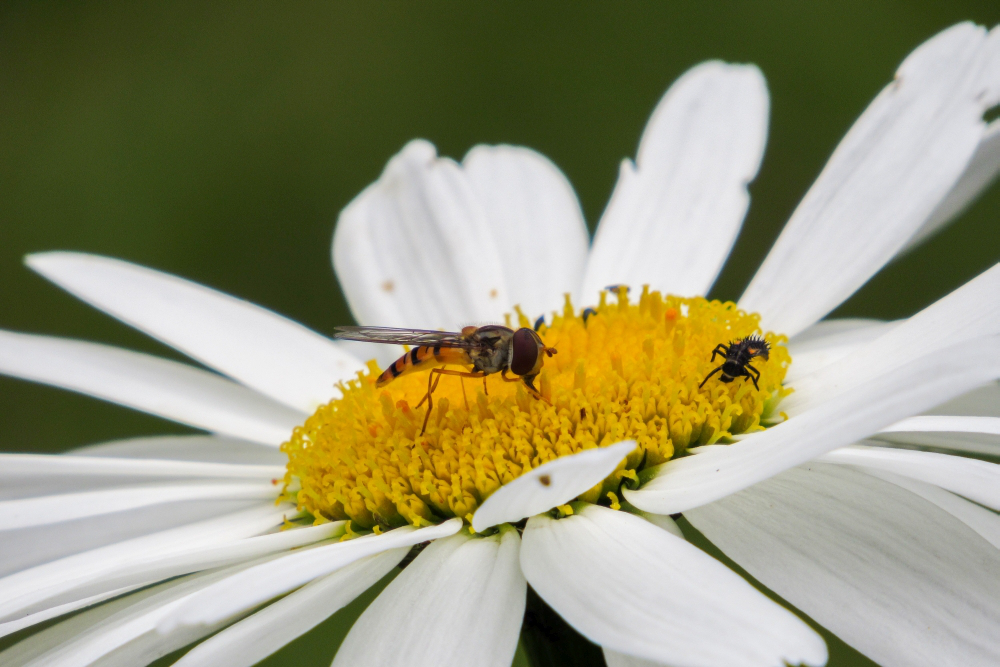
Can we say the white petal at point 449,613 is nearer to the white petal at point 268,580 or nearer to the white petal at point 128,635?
the white petal at point 268,580

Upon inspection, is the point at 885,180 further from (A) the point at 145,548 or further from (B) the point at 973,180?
(A) the point at 145,548

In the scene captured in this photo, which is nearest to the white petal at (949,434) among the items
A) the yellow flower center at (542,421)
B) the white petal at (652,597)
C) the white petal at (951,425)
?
the white petal at (951,425)

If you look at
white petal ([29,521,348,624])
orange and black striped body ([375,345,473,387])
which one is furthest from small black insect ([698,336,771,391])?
white petal ([29,521,348,624])

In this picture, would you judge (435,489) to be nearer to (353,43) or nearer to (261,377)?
(261,377)

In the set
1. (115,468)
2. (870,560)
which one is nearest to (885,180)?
(870,560)

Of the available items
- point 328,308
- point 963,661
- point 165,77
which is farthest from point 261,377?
point 165,77

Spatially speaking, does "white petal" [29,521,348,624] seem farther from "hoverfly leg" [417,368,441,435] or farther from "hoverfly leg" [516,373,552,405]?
"hoverfly leg" [516,373,552,405]

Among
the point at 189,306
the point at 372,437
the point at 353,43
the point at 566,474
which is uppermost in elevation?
the point at 353,43
